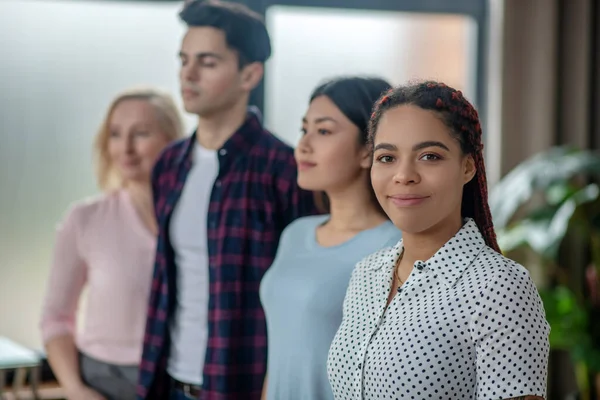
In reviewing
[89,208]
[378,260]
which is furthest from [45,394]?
[378,260]

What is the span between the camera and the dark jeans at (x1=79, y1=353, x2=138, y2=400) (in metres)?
2.41

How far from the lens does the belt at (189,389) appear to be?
2064 mm

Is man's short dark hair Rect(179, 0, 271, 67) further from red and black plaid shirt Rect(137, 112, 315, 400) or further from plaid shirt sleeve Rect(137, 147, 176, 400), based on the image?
plaid shirt sleeve Rect(137, 147, 176, 400)

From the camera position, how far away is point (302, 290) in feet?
5.23

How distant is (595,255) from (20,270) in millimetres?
2450

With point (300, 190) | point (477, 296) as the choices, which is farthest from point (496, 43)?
point (477, 296)

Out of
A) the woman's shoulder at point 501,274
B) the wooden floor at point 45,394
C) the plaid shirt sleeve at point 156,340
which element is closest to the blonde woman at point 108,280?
the plaid shirt sleeve at point 156,340

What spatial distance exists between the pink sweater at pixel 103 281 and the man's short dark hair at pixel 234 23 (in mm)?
670

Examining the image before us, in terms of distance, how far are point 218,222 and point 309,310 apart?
51 cm

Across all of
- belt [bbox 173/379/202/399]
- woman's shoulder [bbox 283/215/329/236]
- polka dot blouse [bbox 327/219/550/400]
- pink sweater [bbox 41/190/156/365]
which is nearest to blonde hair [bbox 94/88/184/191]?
pink sweater [bbox 41/190/156/365]

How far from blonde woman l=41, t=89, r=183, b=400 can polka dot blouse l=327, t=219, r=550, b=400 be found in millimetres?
1206

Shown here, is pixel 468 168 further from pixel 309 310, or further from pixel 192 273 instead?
pixel 192 273

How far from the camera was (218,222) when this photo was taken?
6.61 feet

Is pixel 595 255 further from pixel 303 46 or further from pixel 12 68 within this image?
pixel 12 68
